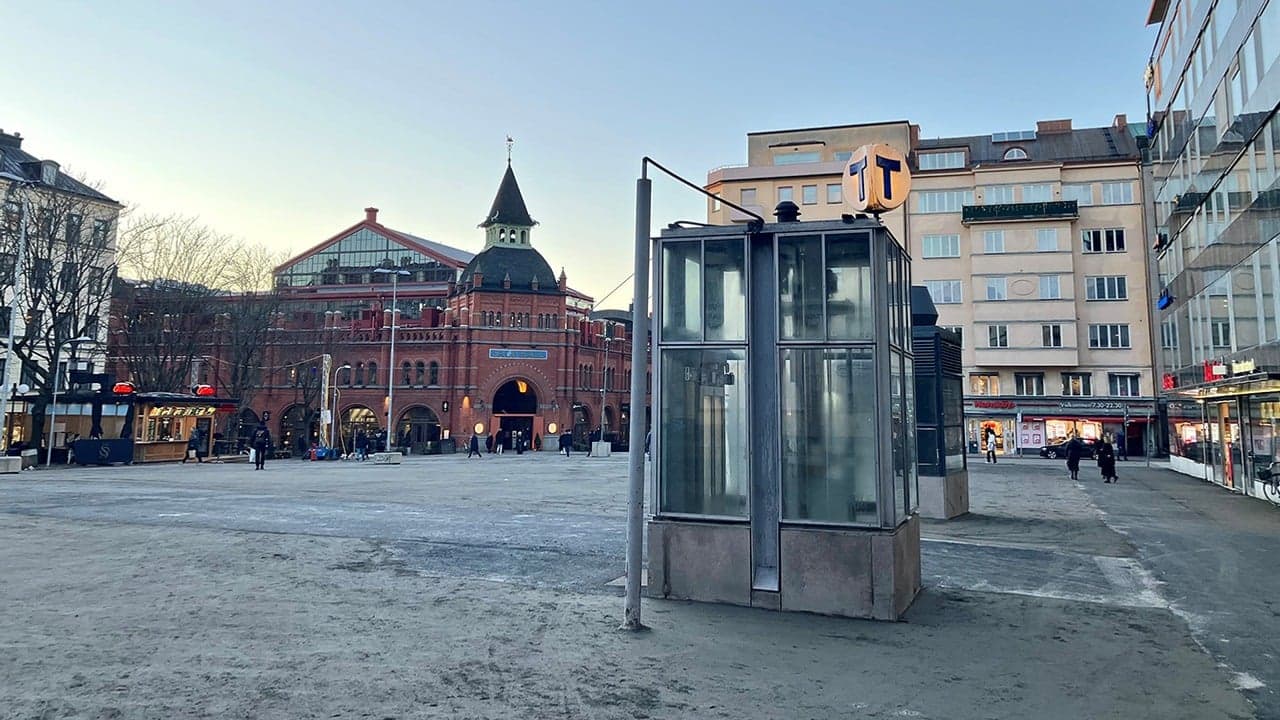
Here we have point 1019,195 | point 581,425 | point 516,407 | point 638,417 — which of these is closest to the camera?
point 638,417

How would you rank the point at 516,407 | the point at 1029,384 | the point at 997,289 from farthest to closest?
the point at 516,407, the point at 997,289, the point at 1029,384

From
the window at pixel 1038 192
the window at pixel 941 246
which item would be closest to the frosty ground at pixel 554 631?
the window at pixel 941 246

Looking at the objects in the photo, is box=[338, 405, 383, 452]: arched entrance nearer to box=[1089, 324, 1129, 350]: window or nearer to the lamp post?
the lamp post

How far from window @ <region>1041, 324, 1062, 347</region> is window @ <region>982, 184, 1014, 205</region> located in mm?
9368

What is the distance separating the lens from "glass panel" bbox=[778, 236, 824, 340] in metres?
8.05

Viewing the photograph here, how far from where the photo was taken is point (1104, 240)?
169ft

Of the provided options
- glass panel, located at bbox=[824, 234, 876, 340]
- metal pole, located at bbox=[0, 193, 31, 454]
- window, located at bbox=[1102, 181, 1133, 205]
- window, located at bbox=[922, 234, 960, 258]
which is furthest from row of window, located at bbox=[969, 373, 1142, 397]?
metal pole, located at bbox=[0, 193, 31, 454]

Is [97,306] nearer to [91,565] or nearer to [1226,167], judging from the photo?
[91,565]

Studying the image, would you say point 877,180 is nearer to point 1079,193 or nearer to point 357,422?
point 1079,193

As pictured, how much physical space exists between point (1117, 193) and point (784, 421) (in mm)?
54980

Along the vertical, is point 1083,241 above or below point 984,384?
above

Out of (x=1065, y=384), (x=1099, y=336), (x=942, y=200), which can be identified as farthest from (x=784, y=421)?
(x=1099, y=336)

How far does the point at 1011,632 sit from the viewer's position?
6973 mm

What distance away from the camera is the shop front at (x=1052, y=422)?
50469 millimetres
